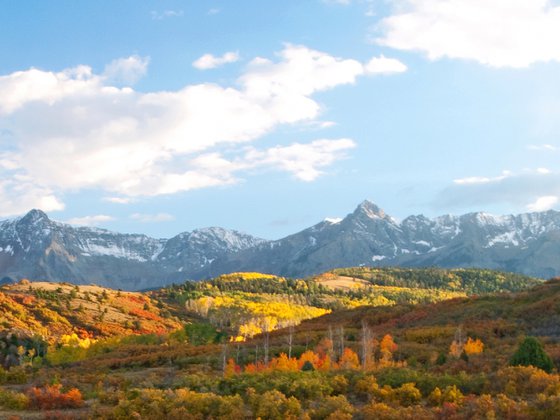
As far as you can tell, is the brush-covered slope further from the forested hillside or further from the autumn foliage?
the autumn foliage

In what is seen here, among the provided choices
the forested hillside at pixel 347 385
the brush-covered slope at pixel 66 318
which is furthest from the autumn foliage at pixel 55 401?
the brush-covered slope at pixel 66 318

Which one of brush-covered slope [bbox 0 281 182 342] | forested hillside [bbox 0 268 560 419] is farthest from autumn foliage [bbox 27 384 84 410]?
brush-covered slope [bbox 0 281 182 342]

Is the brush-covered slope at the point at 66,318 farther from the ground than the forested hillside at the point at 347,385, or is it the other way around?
the forested hillside at the point at 347,385

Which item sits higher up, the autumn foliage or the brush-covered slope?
the autumn foliage

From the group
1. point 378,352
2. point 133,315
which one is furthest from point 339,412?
point 133,315

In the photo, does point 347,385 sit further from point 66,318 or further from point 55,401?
point 66,318

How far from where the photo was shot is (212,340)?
5354 inches

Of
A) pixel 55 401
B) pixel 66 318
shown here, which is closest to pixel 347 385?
pixel 55 401

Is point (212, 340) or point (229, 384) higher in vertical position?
point (229, 384)

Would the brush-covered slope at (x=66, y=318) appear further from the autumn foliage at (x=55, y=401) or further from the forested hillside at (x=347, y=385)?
the autumn foliage at (x=55, y=401)

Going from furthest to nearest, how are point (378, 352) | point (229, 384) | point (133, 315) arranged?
point (133, 315), point (378, 352), point (229, 384)

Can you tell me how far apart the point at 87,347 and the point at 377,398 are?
107m

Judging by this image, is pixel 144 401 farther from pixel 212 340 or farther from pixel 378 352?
pixel 212 340

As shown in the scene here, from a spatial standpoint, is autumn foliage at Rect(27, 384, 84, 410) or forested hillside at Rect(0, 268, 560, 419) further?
autumn foliage at Rect(27, 384, 84, 410)
